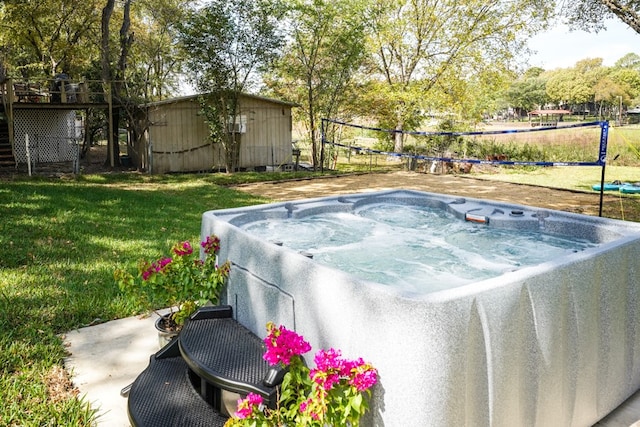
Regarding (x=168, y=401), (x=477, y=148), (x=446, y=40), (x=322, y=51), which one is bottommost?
(x=168, y=401)

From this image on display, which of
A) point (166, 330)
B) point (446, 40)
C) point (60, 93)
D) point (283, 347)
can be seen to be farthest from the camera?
point (446, 40)

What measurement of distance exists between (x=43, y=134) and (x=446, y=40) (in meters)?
13.5

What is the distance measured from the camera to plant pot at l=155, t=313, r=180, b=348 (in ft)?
9.00

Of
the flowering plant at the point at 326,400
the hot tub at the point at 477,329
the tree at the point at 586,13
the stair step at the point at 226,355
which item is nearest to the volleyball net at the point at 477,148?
the tree at the point at 586,13

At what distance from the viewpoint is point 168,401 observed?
2.19m

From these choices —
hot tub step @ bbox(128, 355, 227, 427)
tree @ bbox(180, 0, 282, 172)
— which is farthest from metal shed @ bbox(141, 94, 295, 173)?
hot tub step @ bbox(128, 355, 227, 427)

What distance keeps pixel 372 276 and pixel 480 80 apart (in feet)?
50.0

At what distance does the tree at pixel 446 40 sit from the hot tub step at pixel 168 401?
567 inches

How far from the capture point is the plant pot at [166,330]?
2744 mm

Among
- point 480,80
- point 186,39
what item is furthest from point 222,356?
point 480,80

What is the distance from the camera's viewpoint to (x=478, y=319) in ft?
5.46

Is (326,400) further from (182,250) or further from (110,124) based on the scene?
(110,124)

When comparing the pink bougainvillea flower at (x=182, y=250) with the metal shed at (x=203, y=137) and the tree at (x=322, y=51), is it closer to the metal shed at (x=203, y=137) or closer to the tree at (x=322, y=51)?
the metal shed at (x=203, y=137)

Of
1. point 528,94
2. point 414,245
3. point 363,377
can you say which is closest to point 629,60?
point 528,94
